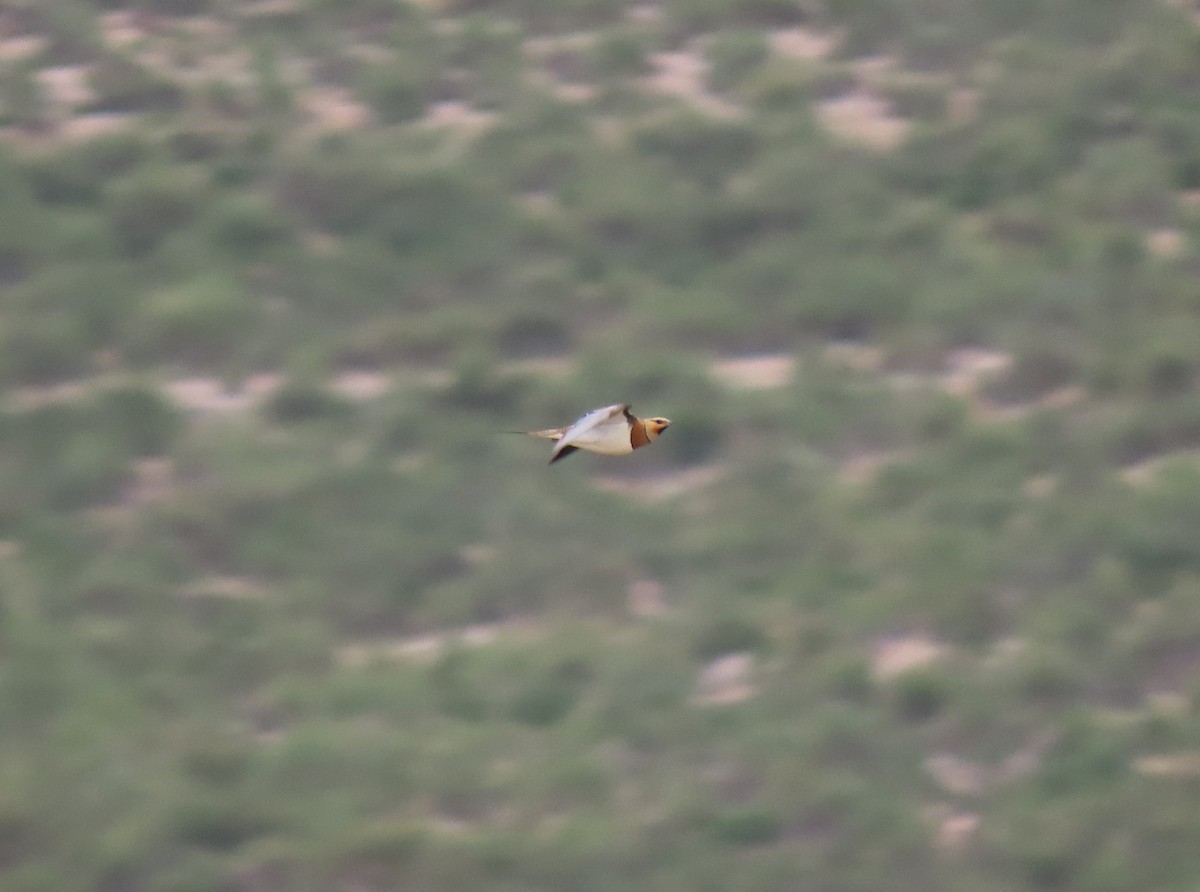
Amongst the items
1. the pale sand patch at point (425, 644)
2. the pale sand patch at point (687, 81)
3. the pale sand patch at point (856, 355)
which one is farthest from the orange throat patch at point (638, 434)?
the pale sand patch at point (687, 81)

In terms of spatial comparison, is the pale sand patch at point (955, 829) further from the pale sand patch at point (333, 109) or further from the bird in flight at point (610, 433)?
the pale sand patch at point (333, 109)

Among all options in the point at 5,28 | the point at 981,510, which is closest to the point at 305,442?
the point at 981,510

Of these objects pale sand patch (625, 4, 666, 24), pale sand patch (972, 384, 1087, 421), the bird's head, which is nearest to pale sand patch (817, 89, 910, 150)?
pale sand patch (625, 4, 666, 24)

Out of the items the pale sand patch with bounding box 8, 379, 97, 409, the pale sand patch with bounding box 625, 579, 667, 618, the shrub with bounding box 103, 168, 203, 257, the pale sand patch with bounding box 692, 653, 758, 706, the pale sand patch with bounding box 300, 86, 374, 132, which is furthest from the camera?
the pale sand patch with bounding box 300, 86, 374, 132

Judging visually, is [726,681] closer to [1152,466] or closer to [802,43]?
[1152,466]

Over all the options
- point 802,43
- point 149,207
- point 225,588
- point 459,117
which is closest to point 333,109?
point 459,117

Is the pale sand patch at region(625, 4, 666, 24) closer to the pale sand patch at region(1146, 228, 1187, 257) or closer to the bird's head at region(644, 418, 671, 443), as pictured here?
the pale sand patch at region(1146, 228, 1187, 257)
